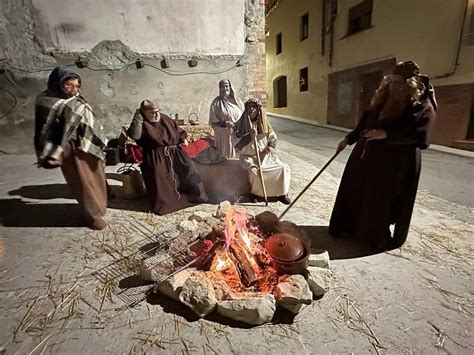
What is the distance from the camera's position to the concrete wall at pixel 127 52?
706 centimetres

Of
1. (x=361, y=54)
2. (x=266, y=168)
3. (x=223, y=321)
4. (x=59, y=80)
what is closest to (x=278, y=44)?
(x=361, y=54)

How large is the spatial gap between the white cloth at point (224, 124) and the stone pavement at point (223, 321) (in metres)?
1.76

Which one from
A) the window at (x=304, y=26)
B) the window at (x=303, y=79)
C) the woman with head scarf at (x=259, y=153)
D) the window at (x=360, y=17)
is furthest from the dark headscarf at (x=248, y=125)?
the window at (x=304, y=26)

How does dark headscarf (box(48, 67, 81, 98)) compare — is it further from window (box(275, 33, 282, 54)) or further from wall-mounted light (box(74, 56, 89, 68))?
window (box(275, 33, 282, 54))

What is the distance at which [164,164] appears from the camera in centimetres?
423

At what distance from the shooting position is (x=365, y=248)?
10.3 ft

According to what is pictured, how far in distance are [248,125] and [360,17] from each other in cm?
1145

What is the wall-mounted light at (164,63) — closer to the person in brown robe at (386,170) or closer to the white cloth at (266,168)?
the white cloth at (266,168)

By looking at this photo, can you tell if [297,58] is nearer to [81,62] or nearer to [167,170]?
[81,62]

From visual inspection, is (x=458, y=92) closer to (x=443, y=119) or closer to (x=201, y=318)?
(x=443, y=119)

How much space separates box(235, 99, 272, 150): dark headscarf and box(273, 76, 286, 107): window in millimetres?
17550

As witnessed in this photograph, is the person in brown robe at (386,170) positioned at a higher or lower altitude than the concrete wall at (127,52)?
lower

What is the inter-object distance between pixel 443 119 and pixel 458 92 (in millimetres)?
887

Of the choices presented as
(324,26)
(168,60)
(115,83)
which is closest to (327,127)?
(324,26)
